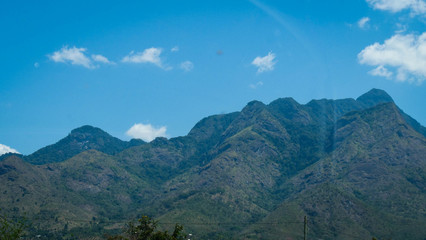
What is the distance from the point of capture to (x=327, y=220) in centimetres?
18050

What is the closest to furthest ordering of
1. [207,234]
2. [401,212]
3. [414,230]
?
1. [414,230]
2. [401,212]
3. [207,234]

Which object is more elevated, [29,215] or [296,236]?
[29,215]

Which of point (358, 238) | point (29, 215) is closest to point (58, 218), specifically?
point (29, 215)

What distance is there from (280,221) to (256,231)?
1245 cm

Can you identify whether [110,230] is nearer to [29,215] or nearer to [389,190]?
[29,215]

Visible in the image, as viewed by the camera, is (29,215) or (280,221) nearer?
(280,221)

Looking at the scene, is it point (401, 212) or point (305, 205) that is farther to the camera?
point (305, 205)

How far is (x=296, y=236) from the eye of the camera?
162 m

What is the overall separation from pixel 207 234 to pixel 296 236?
46517mm

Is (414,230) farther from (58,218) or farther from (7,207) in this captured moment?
(7,207)

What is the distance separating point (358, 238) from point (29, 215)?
159453 millimetres

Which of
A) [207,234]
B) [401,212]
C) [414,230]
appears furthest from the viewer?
[207,234]

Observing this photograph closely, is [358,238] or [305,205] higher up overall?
[305,205]

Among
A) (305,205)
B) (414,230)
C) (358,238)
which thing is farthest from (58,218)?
(414,230)
